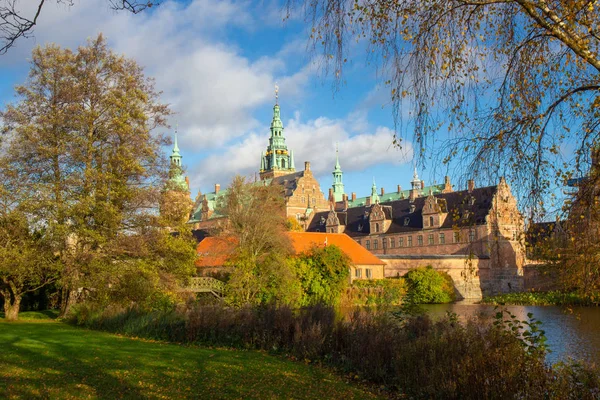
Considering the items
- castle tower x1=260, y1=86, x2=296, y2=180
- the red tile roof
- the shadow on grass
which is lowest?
the shadow on grass

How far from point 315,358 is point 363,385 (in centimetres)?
223

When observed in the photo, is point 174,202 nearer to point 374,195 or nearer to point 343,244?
point 343,244

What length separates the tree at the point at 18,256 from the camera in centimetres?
1834

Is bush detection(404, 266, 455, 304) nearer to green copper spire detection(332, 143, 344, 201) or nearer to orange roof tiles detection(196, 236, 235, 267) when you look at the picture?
orange roof tiles detection(196, 236, 235, 267)

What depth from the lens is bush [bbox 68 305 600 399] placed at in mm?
7285

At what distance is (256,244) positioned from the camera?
105 ft

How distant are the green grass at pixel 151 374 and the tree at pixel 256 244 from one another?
17.1 metres

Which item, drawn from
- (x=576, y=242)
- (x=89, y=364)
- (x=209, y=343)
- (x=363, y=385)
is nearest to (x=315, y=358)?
(x=363, y=385)

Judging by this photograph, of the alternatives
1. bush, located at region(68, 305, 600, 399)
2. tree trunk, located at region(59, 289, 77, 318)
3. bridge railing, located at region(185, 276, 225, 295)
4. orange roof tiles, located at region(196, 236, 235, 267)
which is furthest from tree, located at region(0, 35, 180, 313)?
orange roof tiles, located at region(196, 236, 235, 267)

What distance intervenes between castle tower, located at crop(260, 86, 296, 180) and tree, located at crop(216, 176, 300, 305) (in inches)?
2062

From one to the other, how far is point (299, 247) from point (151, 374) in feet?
102

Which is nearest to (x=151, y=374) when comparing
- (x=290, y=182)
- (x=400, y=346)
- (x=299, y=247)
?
(x=400, y=346)

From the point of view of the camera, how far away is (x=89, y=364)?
9336 mm

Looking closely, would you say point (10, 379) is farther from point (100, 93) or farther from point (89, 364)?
point (100, 93)
